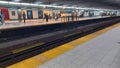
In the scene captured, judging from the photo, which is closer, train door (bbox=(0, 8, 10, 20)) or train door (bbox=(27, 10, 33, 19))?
train door (bbox=(0, 8, 10, 20))

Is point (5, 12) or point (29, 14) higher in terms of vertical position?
point (5, 12)

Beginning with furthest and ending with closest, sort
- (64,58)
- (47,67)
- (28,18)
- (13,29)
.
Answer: (28,18) < (13,29) < (64,58) < (47,67)

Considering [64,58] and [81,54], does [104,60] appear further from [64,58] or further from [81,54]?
[64,58]

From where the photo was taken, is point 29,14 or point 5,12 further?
point 29,14

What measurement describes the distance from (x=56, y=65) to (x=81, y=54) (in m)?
1.52

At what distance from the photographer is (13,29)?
1341cm

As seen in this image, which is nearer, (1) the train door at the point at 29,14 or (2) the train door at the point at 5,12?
(2) the train door at the point at 5,12

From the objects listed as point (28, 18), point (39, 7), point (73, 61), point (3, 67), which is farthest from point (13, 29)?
point (39, 7)

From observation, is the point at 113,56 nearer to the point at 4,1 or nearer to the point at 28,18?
the point at 4,1

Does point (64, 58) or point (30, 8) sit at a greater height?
point (30, 8)

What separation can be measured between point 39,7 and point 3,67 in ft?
79.7

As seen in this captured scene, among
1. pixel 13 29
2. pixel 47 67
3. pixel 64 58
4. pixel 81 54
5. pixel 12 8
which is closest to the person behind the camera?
pixel 47 67

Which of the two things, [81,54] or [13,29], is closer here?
[81,54]

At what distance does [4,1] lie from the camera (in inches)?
880
